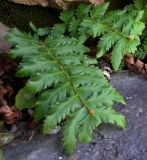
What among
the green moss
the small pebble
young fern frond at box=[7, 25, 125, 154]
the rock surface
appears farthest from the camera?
the green moss

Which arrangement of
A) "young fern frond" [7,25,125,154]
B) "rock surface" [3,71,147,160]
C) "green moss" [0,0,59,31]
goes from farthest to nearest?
"green moss" [0,0,59,31]
"rock surface" [3,71,147,160]
"young fern frond" [7,25,125,154]

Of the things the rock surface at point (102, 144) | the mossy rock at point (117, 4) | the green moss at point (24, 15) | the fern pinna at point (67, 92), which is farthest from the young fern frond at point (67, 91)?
the mossy rock at point (117, 4)

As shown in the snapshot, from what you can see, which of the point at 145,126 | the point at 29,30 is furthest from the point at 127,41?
the point at 29,30

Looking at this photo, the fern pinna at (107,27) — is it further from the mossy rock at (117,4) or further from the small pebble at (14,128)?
the small pebble at (14,128)

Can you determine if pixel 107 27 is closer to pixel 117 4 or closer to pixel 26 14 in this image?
pixel 117 4

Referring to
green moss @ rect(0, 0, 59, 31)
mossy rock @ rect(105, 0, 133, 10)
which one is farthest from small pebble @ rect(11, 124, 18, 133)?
mossy rock @ rect(105, 0, 133, 10)

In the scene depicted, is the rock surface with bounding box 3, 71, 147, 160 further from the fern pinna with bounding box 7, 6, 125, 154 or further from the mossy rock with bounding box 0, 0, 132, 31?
the mossy rock with bounding box 0, 0, 132, 31

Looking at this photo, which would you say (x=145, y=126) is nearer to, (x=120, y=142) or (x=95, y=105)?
(x=120, y=142)
